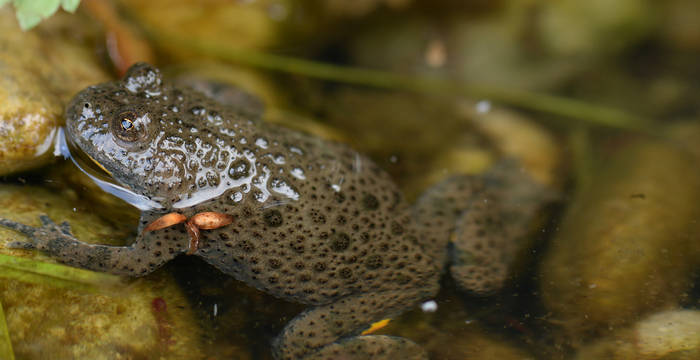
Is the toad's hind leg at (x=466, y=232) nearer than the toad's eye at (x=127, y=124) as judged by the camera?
No

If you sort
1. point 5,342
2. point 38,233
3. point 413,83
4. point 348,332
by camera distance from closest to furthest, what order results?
point 5,342 → point 38,233 → point 348,332 → point 413,83

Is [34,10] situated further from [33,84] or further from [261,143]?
[261,143]

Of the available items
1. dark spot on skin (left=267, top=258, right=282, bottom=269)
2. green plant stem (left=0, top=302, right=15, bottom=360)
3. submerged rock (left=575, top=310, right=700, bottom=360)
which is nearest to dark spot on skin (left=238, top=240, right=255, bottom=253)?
dark spot on skin (left=267, top=258, right=282, bottom=269)

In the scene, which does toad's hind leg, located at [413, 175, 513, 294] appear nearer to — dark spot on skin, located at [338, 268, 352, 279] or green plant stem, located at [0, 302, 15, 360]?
dark spot on skin, located at [338, 268, 352, 279]

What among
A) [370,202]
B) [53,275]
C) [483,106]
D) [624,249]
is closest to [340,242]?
[370,202]

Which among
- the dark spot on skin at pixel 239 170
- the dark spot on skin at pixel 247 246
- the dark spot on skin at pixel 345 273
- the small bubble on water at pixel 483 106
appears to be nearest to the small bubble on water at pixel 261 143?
the dark spot on skin at pixel 239 170

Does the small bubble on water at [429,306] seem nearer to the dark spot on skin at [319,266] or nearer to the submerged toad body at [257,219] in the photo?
Answer: the submerged toad body at [257,219]
